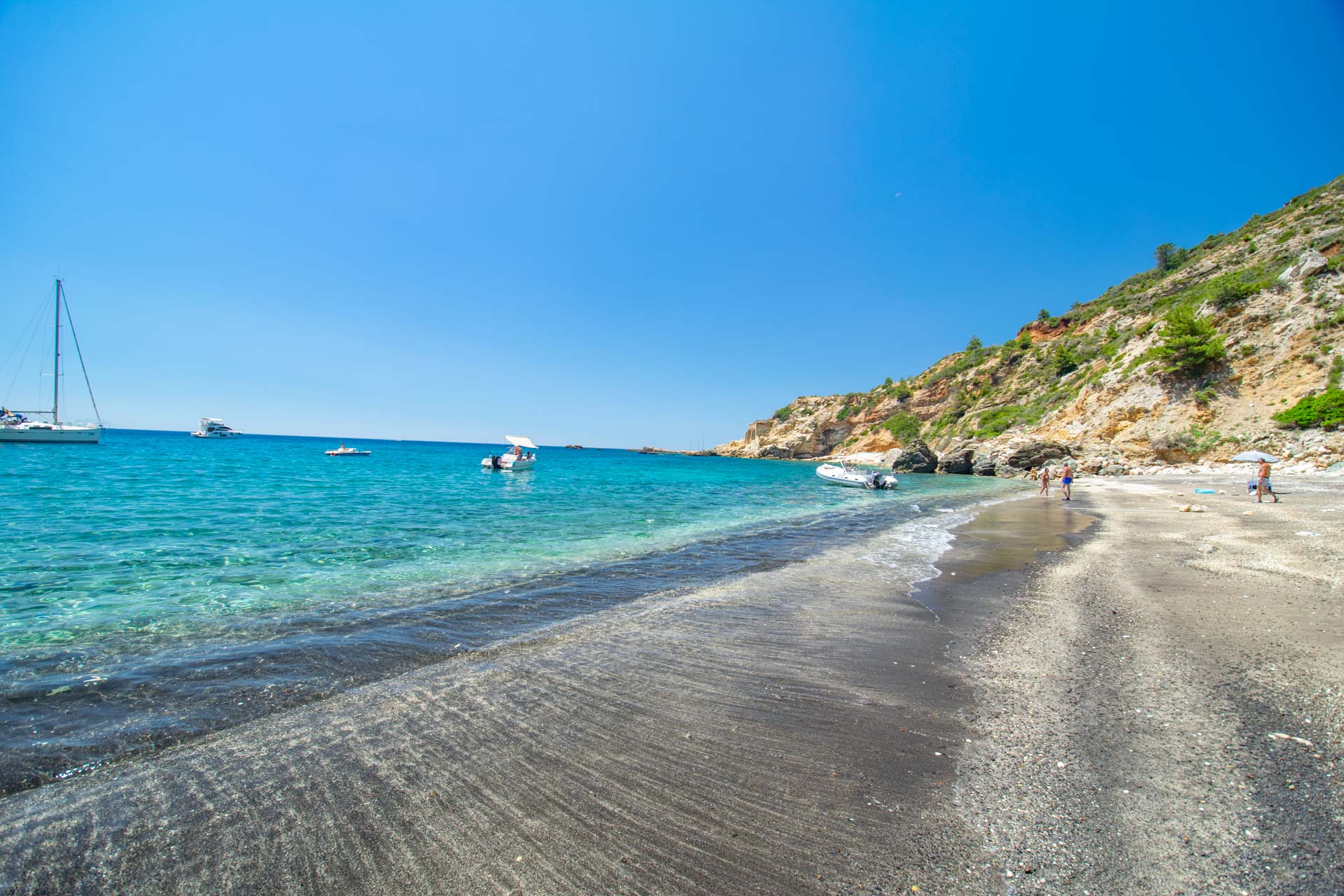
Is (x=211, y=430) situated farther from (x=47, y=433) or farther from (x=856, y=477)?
(x=856, y=477)

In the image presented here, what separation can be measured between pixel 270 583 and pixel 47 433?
78.7 m

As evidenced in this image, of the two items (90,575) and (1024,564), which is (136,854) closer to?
(90,575)

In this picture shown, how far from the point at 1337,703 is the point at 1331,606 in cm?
401

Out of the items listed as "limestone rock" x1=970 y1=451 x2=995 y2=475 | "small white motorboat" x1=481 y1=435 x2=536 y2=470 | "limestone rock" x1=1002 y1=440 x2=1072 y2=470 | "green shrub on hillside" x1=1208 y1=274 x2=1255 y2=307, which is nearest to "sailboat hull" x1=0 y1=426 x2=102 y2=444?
"small white motorboat" x1=481 y1=435 x2=536 y2=470

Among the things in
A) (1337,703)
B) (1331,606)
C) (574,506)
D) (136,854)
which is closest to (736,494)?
(574,506)

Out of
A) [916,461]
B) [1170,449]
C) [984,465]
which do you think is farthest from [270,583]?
[916,461]

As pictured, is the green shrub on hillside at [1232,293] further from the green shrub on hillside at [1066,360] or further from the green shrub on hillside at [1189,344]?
the green shrub on hillside at [1066,360]

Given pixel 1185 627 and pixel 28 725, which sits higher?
pixel 1185 627

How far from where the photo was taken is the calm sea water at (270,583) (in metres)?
4.68

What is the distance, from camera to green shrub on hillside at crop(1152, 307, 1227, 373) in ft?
124

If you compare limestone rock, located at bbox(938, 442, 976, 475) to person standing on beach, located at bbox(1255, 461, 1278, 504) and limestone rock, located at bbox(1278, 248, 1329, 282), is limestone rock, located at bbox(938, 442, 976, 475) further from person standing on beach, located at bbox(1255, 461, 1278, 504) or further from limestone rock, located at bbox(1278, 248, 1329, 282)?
person standing on beach, located at bbox(1255, 461, 1278, 504)

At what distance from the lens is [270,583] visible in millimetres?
8914

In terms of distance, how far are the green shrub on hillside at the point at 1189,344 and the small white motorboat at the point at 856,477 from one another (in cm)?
2366

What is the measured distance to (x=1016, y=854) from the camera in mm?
2619
